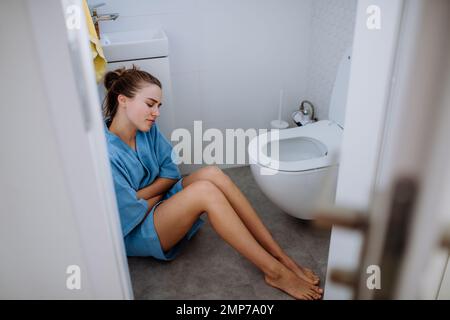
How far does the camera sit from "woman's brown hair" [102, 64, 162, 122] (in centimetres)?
143

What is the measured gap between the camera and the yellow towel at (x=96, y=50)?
1416 mm

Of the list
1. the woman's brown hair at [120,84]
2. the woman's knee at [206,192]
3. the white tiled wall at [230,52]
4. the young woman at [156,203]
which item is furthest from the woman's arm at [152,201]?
the white tiled wall at [230,52]

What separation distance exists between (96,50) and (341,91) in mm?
1022

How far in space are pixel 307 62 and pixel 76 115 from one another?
1734mm

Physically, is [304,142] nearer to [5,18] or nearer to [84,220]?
[84,220]

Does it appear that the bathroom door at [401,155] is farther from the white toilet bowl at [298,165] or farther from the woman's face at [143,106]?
the woman's face at [143,106]

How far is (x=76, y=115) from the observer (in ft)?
2.01

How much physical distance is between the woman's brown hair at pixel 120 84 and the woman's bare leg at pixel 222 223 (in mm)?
417

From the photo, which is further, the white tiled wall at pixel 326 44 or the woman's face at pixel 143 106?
the white tiled wall at pixel 326 44

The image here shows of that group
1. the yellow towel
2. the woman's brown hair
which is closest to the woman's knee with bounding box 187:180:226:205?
the woman's brown hair

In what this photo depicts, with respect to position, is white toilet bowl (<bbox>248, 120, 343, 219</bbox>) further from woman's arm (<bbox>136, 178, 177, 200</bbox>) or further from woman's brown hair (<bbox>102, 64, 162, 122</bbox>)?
woman's brown hair (<bbox>102, 64, 162, 122</bbox>)

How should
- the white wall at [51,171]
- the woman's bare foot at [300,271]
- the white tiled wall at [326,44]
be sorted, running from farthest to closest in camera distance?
the white tiled wall at [326,44], the woman's bare foot at [300,271], the white wall at [51,171]

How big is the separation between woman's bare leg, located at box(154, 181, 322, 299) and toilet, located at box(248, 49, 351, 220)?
23 cm

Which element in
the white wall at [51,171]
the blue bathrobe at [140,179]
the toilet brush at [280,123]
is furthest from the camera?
the toilet brush at [280,123]
